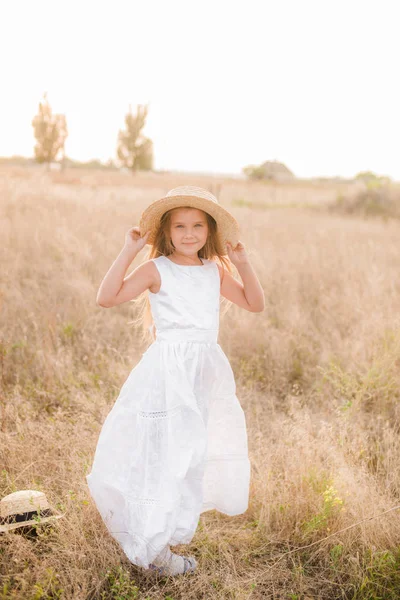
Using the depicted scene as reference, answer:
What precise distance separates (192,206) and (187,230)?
102 millimetres

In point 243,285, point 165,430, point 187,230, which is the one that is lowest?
point 165,430

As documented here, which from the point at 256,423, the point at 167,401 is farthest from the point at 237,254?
the point at 256,423

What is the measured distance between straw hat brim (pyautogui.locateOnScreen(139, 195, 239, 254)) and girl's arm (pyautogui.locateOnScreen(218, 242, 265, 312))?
56 millimetres

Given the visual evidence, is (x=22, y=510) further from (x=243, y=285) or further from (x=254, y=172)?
(x=254, y=172)

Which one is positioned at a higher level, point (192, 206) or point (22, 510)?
point (192, 206)

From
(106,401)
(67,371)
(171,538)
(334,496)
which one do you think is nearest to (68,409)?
(106,401)

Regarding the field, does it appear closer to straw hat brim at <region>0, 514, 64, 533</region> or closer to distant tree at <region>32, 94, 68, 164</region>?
straw hat brim at <region>0, 514, 64, 533</region>

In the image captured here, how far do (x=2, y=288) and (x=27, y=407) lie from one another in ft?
7.21

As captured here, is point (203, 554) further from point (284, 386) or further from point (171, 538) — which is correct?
point (284, 386)

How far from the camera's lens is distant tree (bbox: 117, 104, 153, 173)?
3656cm

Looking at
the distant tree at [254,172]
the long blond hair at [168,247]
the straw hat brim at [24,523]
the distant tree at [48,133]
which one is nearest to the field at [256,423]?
the straw hat brim at [24,523]

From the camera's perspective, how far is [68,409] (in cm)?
331

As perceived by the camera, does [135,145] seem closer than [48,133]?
No

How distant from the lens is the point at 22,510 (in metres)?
2.27
